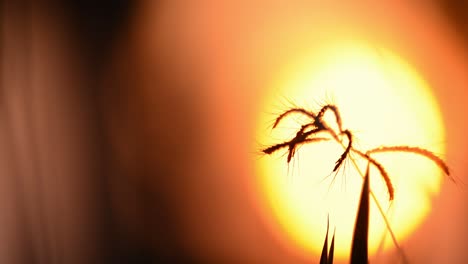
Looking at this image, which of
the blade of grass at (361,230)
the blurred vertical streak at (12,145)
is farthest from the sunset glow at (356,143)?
the blurred vertical streak at (12,145)

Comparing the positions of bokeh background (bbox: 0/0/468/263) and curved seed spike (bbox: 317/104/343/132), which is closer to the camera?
curved seed spike (bbox: 317/104/343/132)

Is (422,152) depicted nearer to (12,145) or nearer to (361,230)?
(361,230)

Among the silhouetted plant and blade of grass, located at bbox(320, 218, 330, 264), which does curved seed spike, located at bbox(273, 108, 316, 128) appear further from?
blade of grass, located at bbox(320, 218, 330, 264)

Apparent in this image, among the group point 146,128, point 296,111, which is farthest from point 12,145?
point 296,111

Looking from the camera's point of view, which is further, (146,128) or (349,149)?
(146,128)

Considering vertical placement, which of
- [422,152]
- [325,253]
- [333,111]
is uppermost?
[333,111]

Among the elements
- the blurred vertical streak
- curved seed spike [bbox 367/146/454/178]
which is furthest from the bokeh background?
curved seed spike [bbox 367/146/454/178]
